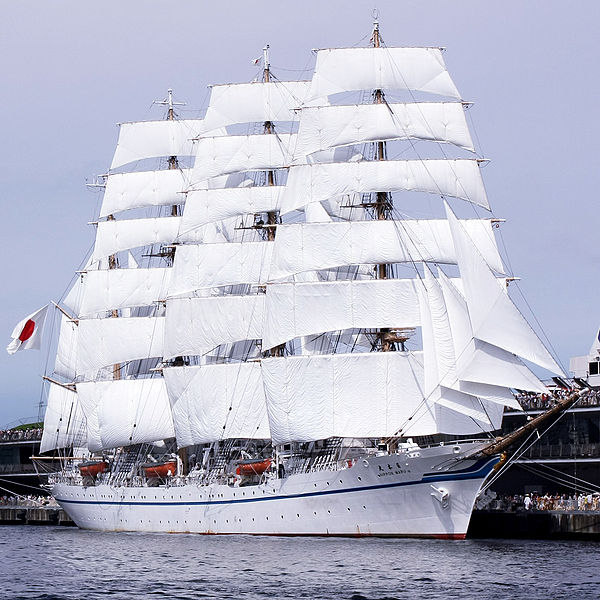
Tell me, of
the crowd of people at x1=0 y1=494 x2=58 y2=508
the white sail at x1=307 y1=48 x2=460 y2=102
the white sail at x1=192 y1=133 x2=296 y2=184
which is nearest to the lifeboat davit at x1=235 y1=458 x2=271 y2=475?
the white sail at x1=192 y1=133 x2=296 y2=184

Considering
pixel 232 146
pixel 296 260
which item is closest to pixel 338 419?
pixel 296 260

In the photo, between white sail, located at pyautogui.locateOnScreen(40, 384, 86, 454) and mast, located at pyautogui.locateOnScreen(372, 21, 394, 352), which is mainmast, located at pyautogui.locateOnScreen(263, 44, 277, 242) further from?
white sail, located at pyautogui.locateOnScreen(40, 384, 86, 454)

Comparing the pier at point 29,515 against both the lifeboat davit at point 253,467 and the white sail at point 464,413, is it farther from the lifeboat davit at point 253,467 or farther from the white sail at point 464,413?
the white sail at point 464,413

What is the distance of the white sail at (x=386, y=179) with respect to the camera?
267 feet

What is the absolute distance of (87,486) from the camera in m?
97.8

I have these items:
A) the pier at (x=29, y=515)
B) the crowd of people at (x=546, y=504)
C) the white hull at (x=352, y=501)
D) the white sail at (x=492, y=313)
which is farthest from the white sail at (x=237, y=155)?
the pier at (x=29, y=515)

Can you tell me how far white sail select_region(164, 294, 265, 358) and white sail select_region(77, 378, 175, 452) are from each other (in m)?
6.36

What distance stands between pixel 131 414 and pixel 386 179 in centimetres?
2597

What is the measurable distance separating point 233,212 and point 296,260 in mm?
11365

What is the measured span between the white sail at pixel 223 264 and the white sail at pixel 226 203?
192 cm

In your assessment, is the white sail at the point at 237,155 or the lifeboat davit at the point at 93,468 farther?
the lifeboat davit at the point at 93,468

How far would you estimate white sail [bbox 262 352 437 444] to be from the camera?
7806cm

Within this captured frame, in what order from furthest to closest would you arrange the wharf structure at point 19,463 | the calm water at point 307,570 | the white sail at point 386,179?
1. the wharf structure at point 19,463
2. the white sail at point 386,179
3. the calm water at point 307,570

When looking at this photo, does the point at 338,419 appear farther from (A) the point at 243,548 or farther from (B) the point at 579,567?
(B) the point at 579,567
